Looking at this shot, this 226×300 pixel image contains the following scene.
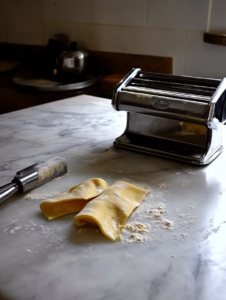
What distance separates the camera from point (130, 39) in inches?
76.5

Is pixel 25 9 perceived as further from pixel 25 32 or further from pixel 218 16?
pixel 218 16

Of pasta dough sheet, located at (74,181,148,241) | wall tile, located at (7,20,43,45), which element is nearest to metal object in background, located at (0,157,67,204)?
pasta dough sheet, located at (74,181,148,241)

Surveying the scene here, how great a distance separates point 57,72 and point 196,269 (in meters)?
1.61

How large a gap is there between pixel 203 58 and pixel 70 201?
133 cm

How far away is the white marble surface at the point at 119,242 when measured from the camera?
1.50ft

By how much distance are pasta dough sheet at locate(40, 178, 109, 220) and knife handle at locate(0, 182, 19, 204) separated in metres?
0.08

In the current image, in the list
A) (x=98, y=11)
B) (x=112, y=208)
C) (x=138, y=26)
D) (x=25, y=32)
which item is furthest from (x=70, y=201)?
(x=25, y=32)

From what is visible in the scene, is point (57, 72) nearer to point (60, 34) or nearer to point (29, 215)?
point (60, 34)

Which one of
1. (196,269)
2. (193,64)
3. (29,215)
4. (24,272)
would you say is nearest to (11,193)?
(29,215)

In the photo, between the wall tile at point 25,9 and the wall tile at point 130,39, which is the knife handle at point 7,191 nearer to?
the wall tile at point 130,39

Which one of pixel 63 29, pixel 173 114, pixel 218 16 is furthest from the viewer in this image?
pixel 63 29

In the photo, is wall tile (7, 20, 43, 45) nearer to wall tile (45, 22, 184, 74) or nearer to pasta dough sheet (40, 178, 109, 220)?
wall tile (45, 22, 184, 74)

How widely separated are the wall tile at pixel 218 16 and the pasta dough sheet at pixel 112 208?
48.8 inches

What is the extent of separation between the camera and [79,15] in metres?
2.10
